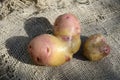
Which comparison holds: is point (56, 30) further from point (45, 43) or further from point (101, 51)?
point (101, 51)

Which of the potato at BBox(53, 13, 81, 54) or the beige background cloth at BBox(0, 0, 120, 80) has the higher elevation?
the potato at BBox(53, 13, 81, 54)

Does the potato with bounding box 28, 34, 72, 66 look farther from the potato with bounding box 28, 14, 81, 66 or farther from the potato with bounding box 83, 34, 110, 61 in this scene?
the potato with bounding box 83, 34, 110, 61

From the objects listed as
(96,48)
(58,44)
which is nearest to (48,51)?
(58,44)

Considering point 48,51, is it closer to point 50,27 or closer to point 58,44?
point 58,44

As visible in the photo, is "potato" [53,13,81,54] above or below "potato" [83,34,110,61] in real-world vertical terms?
above

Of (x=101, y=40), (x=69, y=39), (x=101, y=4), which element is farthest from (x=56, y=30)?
(x=101, y=4)

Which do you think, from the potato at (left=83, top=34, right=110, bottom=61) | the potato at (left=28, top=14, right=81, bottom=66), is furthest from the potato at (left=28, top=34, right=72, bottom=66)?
the potato at (left=83, top=34, right=110, bottom=61)

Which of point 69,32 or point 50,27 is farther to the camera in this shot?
point 50,27
